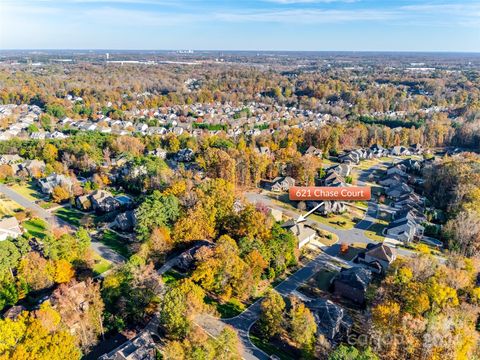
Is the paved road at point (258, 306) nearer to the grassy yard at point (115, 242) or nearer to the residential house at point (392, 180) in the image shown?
the grassy yard at point (115, 242)

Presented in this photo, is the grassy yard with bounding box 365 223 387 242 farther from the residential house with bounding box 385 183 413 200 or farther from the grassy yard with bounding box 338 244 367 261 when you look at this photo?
the residential house with bounding box 385 183 413 200

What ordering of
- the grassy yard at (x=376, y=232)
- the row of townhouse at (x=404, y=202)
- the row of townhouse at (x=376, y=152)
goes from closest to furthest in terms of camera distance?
1. the row of townhouse at (x=404, y=202)
2. the grassy yard at (x=376, y=232)
3. the row of townhouse at (x=376, y=152)

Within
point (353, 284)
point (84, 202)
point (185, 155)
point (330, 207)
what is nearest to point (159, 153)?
point (185, 155)

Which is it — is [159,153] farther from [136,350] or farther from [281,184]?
[136,350]

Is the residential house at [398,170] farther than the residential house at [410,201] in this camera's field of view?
Yes

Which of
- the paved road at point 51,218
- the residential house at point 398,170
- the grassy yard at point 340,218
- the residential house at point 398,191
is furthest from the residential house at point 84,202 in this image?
the residential house at point 398,170

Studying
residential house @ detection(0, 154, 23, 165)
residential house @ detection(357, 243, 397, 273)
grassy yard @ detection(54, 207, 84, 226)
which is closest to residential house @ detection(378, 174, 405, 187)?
residential house @ detection(357, 243, 397, 273)

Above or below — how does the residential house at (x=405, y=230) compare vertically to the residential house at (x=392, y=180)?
below
